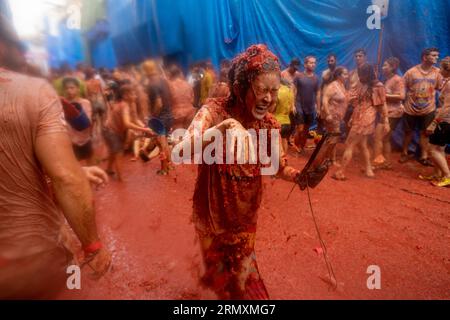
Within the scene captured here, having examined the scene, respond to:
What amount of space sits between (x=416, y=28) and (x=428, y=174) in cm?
329

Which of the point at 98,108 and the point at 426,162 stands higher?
the point at 98,108

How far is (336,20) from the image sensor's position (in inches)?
267

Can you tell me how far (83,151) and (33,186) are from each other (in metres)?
2.14

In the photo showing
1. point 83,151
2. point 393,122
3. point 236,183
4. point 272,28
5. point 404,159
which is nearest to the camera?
point 236,183

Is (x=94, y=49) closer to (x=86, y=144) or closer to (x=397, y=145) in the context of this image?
(x=86, y=144)

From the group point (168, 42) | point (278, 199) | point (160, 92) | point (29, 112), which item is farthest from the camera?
point (168, 42)

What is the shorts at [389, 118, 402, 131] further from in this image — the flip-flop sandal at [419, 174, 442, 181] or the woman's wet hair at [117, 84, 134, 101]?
the woman's wet hair at [117, 84, 134, 101]

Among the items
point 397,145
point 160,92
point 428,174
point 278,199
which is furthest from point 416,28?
point 160,92

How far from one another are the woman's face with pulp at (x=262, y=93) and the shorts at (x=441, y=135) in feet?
13.8

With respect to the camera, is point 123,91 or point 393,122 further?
point 393,122

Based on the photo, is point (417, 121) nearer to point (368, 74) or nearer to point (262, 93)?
point (368, 74)

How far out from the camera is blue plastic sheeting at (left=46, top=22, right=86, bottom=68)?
4.26 m

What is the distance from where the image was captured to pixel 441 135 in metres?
4.33

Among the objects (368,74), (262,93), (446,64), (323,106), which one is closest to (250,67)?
(262,93)
